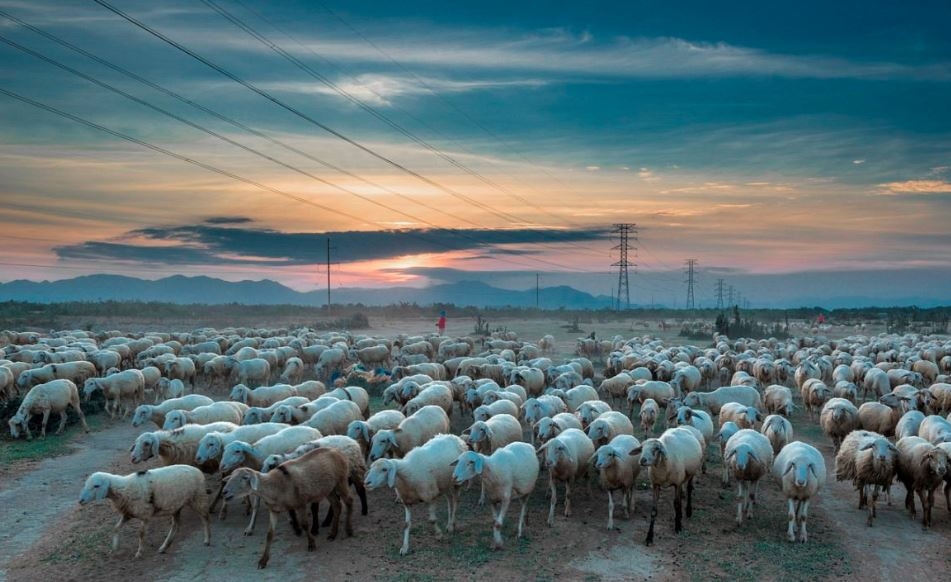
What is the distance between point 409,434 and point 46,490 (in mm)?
7829

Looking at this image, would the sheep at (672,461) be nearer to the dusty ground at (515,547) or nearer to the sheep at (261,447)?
the dusty ground at (515,547)

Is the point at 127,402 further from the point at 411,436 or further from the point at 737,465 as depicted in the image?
the point at 737,465

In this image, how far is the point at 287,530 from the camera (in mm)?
11781

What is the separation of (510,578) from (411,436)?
450cm

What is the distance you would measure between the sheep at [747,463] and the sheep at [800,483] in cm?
45

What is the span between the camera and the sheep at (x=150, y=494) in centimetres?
1060

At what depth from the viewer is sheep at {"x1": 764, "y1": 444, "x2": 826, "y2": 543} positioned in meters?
11.3

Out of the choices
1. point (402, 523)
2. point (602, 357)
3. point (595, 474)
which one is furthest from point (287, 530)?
point (602, 357)

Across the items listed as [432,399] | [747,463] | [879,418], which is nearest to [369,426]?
[432,399]

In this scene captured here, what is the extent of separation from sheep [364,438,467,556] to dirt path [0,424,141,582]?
595 cm

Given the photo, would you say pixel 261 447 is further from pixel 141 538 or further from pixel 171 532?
pixel 141 538

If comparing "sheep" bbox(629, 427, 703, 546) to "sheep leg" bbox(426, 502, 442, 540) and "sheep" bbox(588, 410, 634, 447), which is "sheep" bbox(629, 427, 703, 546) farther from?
"sheep leg" bbox(426, 502, 442, 540)

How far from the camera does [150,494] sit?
10.8 meters

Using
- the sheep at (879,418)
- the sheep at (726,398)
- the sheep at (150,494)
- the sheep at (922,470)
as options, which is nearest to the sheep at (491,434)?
the sheep at (150,494)
